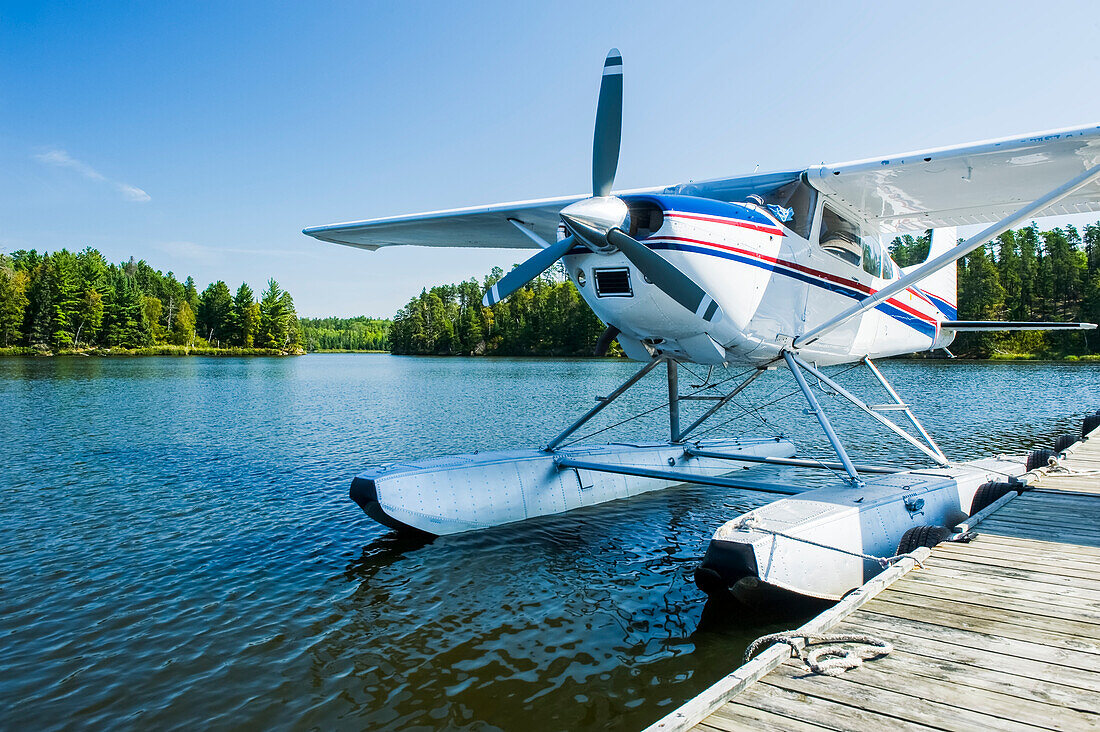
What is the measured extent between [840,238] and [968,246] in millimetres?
1614

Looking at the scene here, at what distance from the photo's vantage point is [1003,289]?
218 ft

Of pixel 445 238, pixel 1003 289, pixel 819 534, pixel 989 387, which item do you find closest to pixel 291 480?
pixel 445 238

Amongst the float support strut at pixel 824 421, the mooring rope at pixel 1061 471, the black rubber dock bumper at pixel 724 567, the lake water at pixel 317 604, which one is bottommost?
the lake water at pixel 317 604

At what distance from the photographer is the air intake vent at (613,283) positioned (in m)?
5.93

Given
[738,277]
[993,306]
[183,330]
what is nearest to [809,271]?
[738,277]

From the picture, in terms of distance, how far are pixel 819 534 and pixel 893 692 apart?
271cm

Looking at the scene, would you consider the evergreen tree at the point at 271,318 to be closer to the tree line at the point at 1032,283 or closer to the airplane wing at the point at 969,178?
the tree line at the point at 1032,283

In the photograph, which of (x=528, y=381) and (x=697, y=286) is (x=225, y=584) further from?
(x=528, y=381)

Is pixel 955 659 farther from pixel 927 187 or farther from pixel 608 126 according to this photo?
pixel 927 187

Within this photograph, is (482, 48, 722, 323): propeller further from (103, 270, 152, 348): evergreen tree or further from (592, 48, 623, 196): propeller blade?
(103, 270, 152, 348): evergreen tree

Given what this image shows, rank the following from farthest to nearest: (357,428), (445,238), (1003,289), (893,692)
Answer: (1003,289) → (357,428) → (445,238) → (893,692)

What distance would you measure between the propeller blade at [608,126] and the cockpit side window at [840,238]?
2.73m

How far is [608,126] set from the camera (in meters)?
6.12

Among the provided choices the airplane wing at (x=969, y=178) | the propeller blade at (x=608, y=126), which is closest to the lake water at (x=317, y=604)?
the propeller blade at (x=608, y=126)
